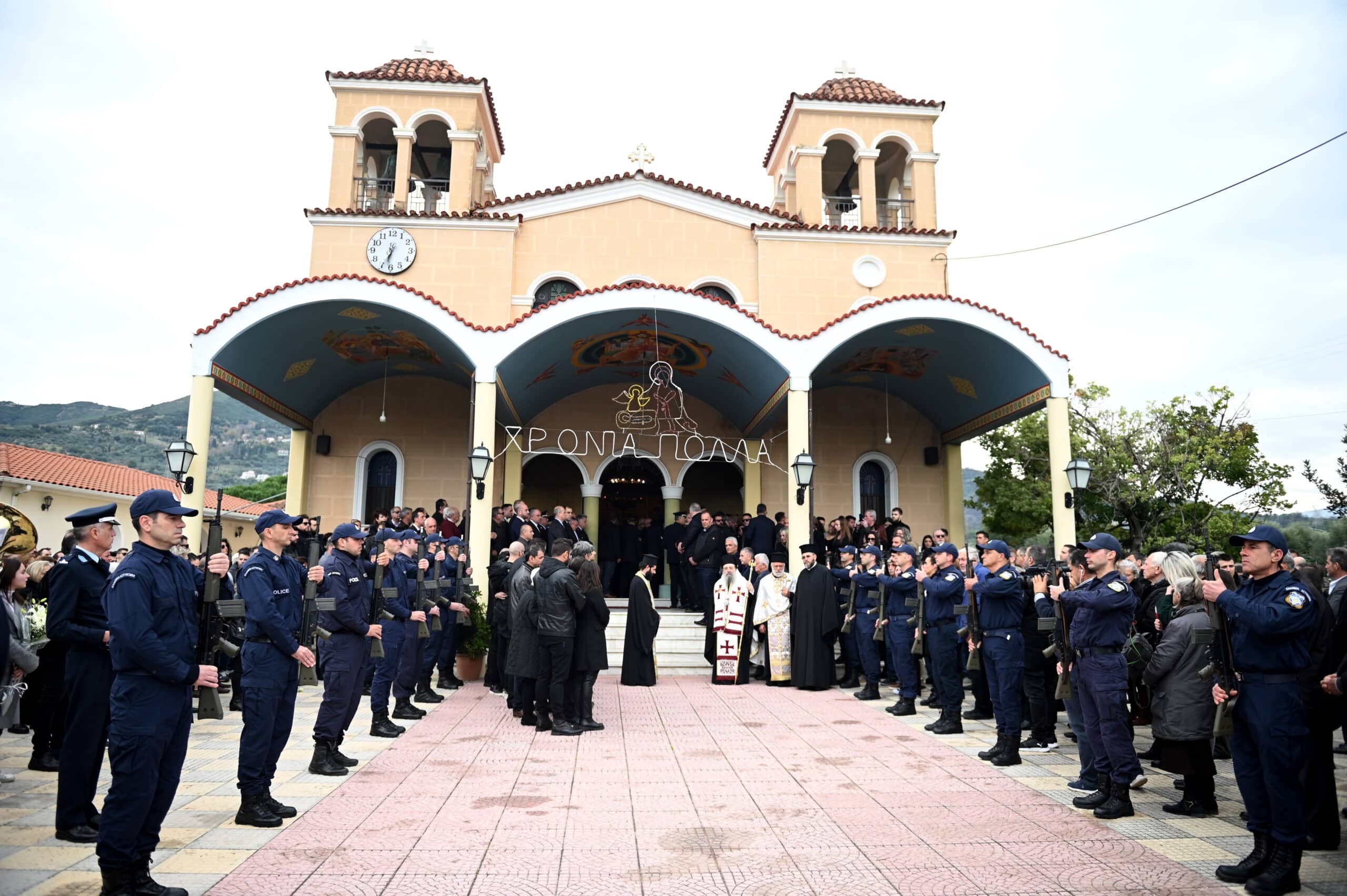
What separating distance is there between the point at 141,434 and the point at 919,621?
103421 millimetres

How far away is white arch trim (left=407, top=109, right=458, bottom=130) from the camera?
58.5 ft

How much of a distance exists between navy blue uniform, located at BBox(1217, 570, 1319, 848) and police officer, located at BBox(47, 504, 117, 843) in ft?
21.1

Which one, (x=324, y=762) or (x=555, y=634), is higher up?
(x=555, y=634)

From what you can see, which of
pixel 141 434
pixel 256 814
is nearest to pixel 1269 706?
pixel 256 814

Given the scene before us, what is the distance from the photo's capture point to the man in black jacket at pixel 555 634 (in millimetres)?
8297

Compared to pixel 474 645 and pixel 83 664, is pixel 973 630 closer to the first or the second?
pixel 474 645

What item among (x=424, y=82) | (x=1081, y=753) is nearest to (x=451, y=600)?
(x=1081, y=753)

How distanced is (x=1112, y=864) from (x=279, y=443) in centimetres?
12961

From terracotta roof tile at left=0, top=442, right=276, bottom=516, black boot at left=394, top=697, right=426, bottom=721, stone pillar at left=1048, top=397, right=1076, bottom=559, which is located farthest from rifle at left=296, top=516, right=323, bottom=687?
terracotta roof tile at left=0, top=442, right=276, bottom=516

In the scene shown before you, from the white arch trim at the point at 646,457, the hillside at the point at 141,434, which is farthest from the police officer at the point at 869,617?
the hillside at the point at 141,434

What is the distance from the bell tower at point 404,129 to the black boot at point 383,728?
11701 mm

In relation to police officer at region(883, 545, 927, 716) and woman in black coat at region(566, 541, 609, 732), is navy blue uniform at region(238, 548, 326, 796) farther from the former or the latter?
police officer at region(883, 545, 927, 716)

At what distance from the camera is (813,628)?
11.7 meters

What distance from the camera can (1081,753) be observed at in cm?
634
